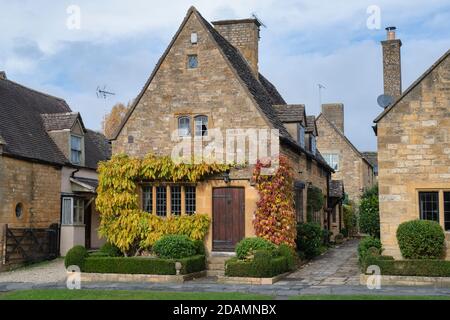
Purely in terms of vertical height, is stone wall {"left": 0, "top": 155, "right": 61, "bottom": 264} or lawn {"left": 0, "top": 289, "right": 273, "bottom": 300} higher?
stone wall {"left": 0, "top": 155, "right": 61, "bottom": 264}

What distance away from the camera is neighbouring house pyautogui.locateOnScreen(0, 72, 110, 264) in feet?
79.3

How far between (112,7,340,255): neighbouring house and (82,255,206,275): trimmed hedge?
2.91m

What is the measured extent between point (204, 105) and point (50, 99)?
13.3 m

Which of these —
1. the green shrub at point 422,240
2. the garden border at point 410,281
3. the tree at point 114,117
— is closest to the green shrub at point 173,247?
the garden border at point 410,281

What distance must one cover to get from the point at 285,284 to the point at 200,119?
27.0 ft

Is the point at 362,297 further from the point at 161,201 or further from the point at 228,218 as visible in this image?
the point at 161,201

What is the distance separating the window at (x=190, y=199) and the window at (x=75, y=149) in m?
8.69

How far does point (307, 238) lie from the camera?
24.7 metres

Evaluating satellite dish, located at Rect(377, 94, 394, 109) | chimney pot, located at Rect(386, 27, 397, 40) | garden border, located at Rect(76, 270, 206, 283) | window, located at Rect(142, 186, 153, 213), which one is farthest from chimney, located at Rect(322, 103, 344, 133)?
garden border, located at Rect(76, 270, 206, 283)

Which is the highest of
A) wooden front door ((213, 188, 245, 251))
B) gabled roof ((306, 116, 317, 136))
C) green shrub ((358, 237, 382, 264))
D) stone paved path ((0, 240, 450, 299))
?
→ gabled roof ((306, 116, 317, 136))

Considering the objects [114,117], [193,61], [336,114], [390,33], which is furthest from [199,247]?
[114,117]

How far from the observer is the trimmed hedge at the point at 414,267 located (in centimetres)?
1730

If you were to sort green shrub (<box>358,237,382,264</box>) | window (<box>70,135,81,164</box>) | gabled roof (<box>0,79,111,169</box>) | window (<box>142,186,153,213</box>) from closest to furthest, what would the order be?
green shrub (<box>358,237,382,264</box>) < window (<box>142,186,153,213</box>) < gabled roof (<box>0,79,111,169</box>) < window (<box>70,135,81,164</box>)

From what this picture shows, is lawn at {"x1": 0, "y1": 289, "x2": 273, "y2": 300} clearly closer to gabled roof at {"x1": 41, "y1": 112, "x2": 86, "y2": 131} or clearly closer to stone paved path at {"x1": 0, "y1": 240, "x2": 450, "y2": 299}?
stone paved path at {"x1": 0, "y1": 240, "x2": 450, "y2": 299}
